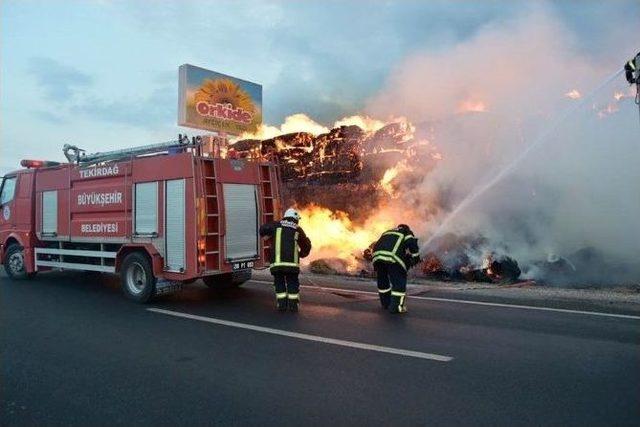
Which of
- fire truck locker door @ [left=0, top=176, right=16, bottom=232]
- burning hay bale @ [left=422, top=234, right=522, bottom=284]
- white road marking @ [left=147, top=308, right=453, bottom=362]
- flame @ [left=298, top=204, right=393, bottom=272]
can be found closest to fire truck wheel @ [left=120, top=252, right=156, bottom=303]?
white road marking @ [left=147, top=308, right=453, bottom=362]

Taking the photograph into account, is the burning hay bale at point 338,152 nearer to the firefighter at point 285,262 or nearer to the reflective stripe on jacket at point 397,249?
the reflective stripe on jacket at point 397,249

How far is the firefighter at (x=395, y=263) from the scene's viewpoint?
7551 mm

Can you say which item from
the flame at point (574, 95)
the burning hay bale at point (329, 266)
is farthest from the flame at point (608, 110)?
the burning hay bale at point (329, 266)

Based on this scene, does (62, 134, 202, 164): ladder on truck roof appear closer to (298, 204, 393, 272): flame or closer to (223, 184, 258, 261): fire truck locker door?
(223, 184, 258, 261): fire truck locker door

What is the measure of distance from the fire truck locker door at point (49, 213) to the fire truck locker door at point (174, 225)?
137 inches

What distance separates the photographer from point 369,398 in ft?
13.4

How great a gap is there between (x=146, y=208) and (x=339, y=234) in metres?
9.35


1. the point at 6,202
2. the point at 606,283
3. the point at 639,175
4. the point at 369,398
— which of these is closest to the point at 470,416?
the point at 369,398

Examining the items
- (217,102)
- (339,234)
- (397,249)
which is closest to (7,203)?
(217,102)

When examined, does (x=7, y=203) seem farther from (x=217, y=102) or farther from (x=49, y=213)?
(x=217, y=102)

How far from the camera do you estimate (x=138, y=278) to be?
28.8 ft

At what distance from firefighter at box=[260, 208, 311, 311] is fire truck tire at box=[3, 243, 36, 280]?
21.2 ft

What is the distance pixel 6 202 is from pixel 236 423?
10.2m

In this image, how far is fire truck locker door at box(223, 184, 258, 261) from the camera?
856cm
